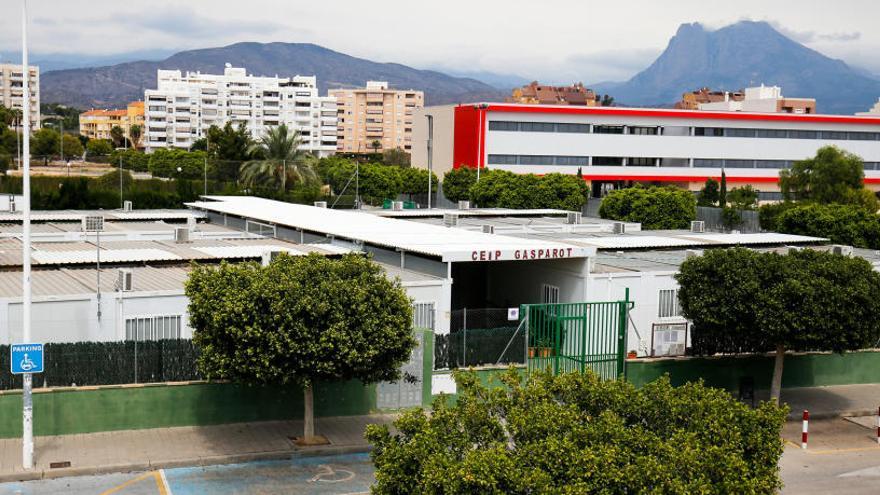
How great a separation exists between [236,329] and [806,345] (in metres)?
14.0

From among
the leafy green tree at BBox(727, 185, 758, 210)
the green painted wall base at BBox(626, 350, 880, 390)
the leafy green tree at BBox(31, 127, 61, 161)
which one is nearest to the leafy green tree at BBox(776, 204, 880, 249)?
the leafy green tree at BBox(727, 185, 758, 210)

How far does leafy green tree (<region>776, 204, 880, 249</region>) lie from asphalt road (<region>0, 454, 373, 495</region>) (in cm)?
3792

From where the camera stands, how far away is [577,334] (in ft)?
87.4

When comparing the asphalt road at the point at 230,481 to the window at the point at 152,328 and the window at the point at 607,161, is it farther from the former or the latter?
the window at the point at 607,161

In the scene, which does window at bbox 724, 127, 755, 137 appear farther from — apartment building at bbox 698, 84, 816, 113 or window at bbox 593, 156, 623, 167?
apartment building at bbox 698, 84, 816, 113

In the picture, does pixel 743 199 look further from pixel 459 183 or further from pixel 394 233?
pixel 394 233

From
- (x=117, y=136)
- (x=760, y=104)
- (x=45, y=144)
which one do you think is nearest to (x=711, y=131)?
(x=760, y=104)

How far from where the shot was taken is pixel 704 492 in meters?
11.2

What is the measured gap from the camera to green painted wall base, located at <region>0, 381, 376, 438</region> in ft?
71.7

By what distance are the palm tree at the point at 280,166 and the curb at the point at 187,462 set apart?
58369mm

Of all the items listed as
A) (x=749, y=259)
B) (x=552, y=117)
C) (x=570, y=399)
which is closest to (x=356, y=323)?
(x=570, y=399)

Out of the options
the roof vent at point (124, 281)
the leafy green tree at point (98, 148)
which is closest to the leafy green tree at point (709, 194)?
the roof vent at point (124, 281)

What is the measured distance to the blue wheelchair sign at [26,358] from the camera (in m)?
19.9

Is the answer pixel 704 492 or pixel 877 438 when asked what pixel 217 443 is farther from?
pixel 877 438
